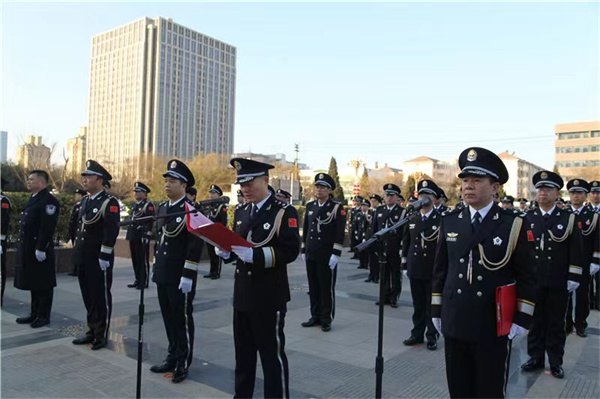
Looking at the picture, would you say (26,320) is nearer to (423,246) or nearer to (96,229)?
(96,229)

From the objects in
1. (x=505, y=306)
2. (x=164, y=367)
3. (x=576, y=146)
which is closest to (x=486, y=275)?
(x=505, y=306)

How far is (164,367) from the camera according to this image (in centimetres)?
510

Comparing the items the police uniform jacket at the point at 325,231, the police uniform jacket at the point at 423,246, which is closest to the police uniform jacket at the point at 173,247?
the police uniform jacket at the point at 325,231

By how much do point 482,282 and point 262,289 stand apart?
1.79 meters

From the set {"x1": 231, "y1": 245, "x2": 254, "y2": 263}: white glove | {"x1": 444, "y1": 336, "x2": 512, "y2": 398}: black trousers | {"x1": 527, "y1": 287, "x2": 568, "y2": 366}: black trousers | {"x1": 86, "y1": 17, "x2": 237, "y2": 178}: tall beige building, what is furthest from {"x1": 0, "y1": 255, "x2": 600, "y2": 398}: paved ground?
{"x1": 86, "y1": 17, "x2": 237, "y2": 178}: tall beige building

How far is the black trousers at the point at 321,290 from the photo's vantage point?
286 inches

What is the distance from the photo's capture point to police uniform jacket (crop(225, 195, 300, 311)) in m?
3.90

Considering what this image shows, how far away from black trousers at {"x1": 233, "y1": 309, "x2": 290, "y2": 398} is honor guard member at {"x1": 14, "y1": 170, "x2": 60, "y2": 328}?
4377 millimetres

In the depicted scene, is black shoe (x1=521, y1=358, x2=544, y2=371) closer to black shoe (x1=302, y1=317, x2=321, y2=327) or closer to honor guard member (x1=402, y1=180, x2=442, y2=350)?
honor guard member (x1=402, y1=180, x2=442, y2=350)

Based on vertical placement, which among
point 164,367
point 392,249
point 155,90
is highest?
point 155,90

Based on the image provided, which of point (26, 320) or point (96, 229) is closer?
point (96, 229)

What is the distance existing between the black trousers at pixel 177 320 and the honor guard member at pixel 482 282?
295 centimetres

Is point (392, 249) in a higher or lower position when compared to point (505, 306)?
lower

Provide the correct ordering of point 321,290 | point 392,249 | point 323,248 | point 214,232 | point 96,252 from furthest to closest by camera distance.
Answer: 1. point 392,249
2. point 323,248
3. point 321,290
4. point 96,252
5. point 214,232
